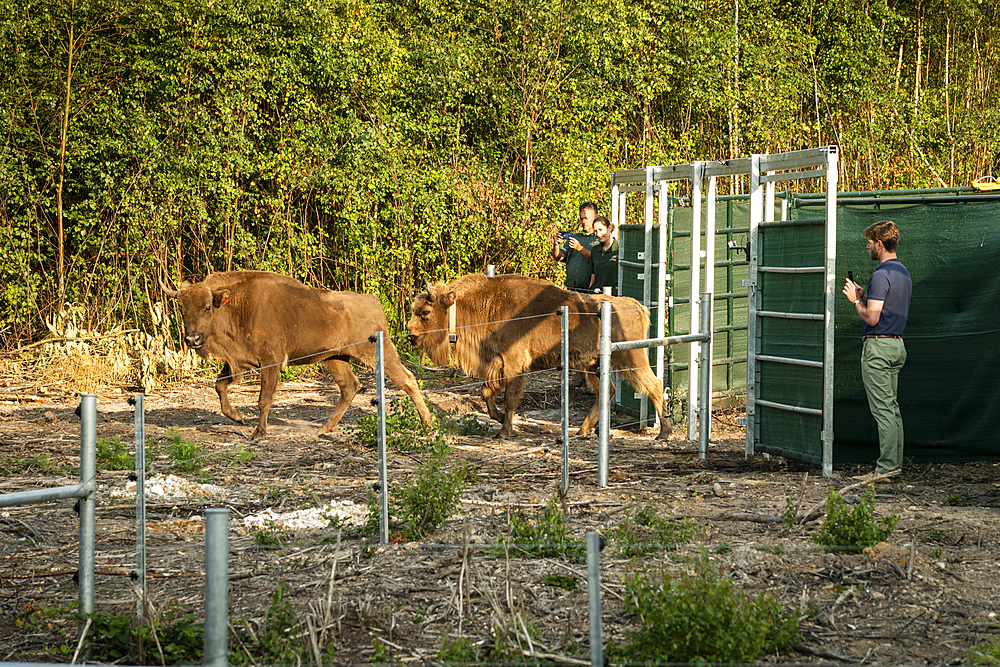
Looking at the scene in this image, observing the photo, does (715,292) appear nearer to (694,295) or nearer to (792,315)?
(694,295)

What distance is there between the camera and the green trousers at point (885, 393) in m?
8.01

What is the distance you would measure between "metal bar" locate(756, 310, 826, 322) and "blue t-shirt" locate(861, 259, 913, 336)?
448 mm

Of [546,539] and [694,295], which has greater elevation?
[694,295]

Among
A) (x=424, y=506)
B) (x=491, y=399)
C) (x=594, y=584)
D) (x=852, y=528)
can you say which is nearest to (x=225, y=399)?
(x=491, y=399)

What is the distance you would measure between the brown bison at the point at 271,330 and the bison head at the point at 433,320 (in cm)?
37

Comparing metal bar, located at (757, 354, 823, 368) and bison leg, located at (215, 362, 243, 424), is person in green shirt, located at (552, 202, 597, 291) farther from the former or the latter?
bison leg, located at (215, 362, 243, 424)

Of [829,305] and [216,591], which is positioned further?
[829,305]

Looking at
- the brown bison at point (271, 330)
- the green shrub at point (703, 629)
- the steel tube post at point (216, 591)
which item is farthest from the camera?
the brown bison at point (271, 330)

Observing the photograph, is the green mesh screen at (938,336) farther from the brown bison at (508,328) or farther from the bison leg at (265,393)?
the bison leg at (265,393)

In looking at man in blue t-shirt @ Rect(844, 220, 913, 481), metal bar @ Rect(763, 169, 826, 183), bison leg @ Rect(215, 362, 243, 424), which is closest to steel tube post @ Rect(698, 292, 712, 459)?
metal bar @ Rect(763, 169, 826, 183)

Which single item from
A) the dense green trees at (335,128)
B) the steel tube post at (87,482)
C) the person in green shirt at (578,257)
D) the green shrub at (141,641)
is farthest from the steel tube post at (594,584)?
the dense green trees at (335,128)

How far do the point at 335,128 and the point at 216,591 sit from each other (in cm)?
1279

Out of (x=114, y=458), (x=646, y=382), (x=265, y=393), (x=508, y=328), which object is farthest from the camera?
(x=508, y=328)

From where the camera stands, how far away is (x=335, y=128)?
15.4m
